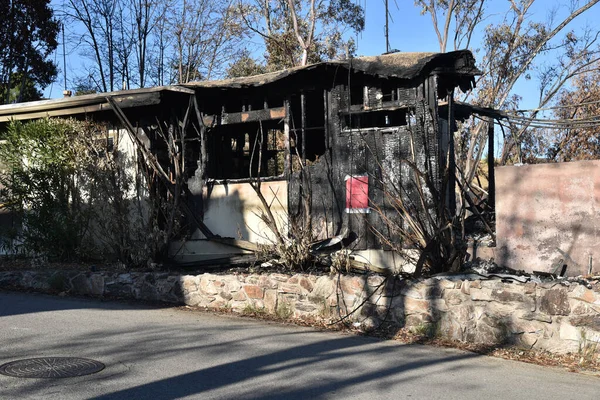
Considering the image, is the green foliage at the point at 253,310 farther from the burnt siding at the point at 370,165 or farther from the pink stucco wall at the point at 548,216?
the pink stucco wall at the point at 548,216

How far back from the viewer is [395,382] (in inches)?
245

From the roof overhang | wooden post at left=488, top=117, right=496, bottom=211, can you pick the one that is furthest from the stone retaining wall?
wooden post at left=488, top=117, right=496, bottom=211

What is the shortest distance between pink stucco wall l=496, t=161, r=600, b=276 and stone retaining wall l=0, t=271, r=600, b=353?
83.3 inches

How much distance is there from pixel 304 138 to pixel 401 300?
4693 mm

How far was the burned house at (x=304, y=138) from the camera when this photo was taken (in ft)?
36.8

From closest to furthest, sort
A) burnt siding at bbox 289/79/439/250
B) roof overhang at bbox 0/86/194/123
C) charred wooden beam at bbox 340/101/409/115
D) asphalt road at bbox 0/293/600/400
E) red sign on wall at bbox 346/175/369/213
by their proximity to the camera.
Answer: asphalt road at bbox 0/293/600/400 → burnt siding at bbox 289/79/439/250 → charred wooden beam at bbox 340/101/409/115 → red sign on wall at bbox 346/175/369/213 → roof overhang at bbox 0/86/194/123

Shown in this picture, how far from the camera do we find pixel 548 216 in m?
9.66

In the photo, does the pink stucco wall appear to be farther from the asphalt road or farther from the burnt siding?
the asphalt road

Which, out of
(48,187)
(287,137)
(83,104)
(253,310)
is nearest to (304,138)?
(287,137)

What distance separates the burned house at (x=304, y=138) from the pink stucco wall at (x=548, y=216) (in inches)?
52.9

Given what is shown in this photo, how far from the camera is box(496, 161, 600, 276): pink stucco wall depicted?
9289 millimetres

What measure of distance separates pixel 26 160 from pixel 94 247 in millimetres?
2753

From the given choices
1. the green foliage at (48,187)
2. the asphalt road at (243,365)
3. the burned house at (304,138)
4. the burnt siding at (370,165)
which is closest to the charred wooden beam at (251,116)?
the burned house at (304,138)

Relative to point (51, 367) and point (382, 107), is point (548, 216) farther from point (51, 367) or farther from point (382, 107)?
point (51, 367)
